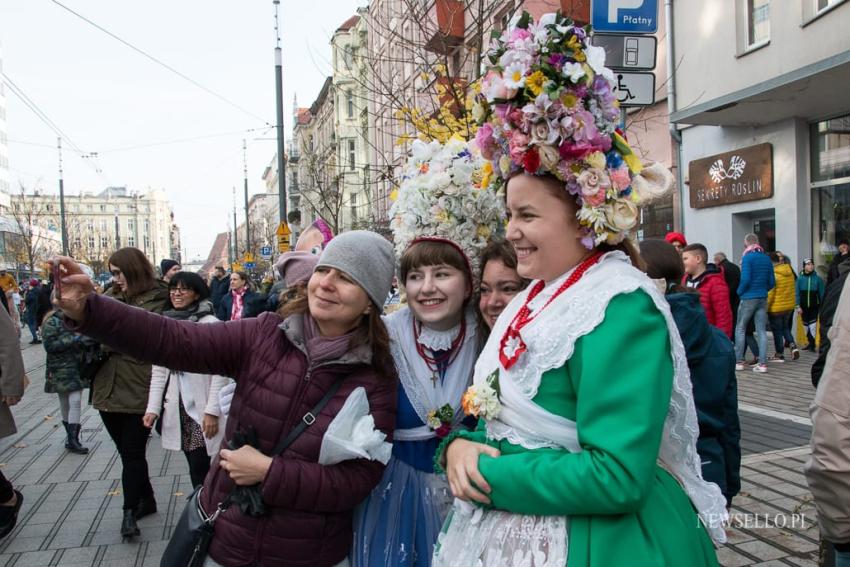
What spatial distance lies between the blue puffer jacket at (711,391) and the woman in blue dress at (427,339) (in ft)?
3.45

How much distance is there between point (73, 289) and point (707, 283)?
24.7 ft

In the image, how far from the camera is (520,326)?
1769mm

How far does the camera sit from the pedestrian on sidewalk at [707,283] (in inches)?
306

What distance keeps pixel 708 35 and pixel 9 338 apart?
13743 millimetres

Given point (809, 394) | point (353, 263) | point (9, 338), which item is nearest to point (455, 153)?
point (353, 263)

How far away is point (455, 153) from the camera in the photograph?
2.98 meters

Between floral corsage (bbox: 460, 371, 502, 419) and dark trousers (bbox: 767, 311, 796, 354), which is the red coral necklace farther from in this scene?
dark trousers (bbox: 767, 311, 796, 354)

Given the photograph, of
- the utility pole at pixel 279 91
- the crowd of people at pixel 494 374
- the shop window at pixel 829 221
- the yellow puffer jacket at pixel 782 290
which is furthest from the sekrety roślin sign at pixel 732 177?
the crowd of people at pixel 494 374

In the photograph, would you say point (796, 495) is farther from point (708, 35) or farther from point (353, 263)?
point (708, 35)

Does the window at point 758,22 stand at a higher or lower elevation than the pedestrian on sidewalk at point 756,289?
higher

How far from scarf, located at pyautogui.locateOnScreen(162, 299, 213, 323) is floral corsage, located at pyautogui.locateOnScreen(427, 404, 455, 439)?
8.94 ft

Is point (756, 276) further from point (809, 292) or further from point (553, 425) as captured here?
point (553, 425)

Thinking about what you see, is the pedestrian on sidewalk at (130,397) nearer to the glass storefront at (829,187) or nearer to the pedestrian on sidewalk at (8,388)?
the pedestrian on sidewalk at (8,388)

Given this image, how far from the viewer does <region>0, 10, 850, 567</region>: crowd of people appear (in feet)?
5.00
